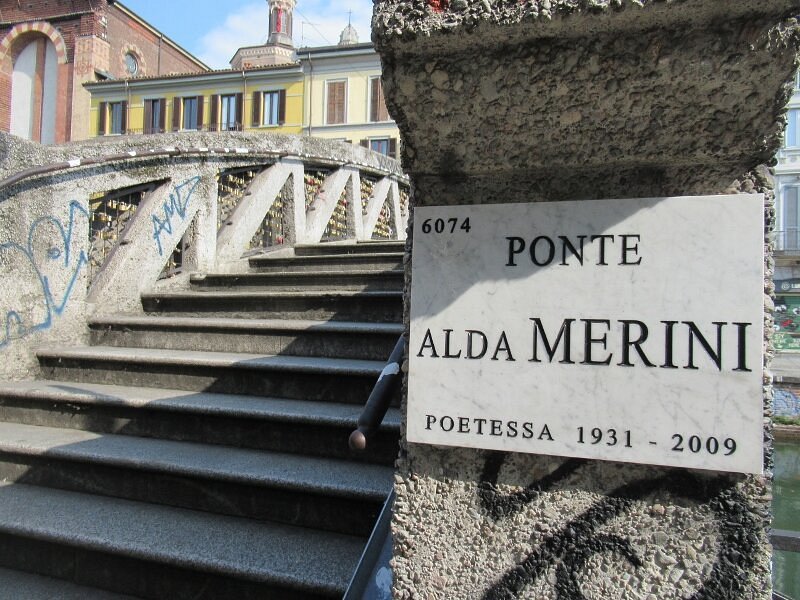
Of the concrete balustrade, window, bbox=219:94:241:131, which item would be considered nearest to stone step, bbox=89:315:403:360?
the concrete balustrade

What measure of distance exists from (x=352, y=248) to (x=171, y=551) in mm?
3760

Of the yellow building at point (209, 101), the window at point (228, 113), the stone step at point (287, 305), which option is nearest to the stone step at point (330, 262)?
the stone step at point (287, 305)

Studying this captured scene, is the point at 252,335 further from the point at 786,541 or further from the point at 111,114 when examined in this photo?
the point at 111,114

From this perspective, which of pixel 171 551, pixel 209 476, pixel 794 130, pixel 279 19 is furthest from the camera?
pixel 279 19

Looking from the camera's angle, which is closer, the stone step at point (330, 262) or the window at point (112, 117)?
the stone step at point (330, 262)

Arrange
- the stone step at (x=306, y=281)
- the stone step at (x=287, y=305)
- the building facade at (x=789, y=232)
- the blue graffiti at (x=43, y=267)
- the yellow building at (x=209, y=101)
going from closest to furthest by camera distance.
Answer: the blue graffiti at (x=43, y=267)
the stone step at (x=287, y=305)
the stone step at (x=306, y=281)
the building facade at (x=789, y=232)
the yellow building at (x=209, y=101)

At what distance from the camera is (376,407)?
143 centimetres

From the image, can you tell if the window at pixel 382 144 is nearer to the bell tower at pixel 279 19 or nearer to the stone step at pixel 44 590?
the stone step at pixel 44 590

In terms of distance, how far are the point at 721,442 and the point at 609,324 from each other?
30 centimetres

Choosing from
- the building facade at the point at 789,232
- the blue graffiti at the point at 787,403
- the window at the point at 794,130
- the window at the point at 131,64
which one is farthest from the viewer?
the window at the point at 131,64

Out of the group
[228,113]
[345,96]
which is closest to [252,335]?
[345,96]

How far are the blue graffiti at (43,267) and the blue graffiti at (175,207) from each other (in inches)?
25.0

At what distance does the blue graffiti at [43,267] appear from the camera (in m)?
3.48

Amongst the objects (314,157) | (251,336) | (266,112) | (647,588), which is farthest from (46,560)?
(266,112)
